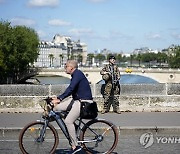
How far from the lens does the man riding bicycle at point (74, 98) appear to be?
22.1ft

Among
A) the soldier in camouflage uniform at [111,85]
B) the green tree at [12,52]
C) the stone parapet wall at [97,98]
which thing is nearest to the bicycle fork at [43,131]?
the soldier in camouflage uniform at [111,85]

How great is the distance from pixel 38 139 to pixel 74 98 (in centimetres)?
89

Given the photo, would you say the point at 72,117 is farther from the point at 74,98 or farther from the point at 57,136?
the point at 57,136

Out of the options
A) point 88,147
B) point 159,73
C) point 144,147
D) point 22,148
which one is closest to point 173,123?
point 144,147

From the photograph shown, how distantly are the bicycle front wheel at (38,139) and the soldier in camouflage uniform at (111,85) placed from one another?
181 inches

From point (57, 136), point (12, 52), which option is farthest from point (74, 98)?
point (12, 52)

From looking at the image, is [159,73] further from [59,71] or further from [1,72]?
[1,72]

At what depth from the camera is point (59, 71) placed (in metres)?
91.6

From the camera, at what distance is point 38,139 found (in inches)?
272

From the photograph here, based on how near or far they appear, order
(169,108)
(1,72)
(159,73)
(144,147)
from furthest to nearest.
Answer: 1. (159,73)
2. (1,72)
3. (169,108)
4. (144,147)

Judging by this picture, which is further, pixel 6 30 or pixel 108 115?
pixel 6 30

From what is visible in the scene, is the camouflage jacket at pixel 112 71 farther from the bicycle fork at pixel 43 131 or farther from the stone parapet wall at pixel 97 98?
the bicycle fork at pixel 43 131

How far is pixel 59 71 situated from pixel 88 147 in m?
84.8

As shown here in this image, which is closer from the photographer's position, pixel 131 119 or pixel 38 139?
pixel 38 139
